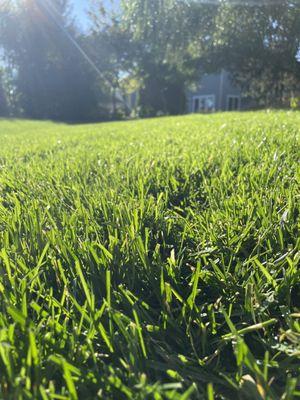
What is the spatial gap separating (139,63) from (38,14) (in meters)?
9.51

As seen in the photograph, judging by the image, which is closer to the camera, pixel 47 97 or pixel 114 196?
pixel 114 196

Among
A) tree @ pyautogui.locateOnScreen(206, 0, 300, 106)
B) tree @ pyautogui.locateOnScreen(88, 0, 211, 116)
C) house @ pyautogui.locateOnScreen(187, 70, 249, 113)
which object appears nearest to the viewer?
tree @ pyautogui.locateOnScreen(206, 0, 300, 106)

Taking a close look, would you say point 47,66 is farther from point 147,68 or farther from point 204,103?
point 204,103

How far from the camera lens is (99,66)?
112 feet

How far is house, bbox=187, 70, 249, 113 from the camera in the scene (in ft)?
113

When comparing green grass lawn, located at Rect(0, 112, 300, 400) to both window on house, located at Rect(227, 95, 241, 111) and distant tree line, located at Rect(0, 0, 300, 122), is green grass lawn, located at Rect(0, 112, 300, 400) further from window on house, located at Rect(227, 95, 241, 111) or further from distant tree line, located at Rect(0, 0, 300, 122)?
window on house, located at Rect(227, 95, 241, 111)

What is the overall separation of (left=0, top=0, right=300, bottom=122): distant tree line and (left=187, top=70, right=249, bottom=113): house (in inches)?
96.3

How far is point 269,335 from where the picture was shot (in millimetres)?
915

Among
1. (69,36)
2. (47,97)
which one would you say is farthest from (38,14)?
(47,97)

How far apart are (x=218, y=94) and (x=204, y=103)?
2.19m

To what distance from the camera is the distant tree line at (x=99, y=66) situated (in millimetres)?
22312

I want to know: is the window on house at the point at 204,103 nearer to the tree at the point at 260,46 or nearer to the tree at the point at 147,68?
the tree at the point at 147,68

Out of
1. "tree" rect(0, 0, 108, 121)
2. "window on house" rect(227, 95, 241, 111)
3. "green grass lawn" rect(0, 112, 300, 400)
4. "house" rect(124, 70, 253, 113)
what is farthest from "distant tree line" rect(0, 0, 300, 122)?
"green grass lawn" rect(0, 112, 300, 400)

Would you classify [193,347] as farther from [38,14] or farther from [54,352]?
[38,14]
